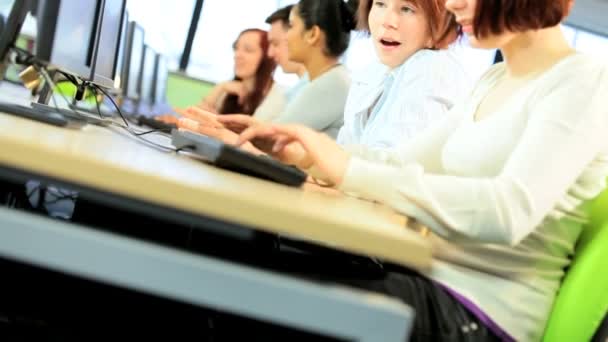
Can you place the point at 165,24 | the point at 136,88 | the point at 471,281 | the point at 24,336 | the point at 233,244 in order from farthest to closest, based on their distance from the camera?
the point at 165,24 < the point at 136,88 < the point at 471,281 < the point at 233,244 < the point at 24,336

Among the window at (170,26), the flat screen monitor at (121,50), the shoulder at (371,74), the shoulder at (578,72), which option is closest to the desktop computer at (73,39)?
the flat screen monitor at (121,50)

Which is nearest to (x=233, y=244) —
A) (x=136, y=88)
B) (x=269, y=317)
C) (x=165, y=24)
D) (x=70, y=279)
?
(x=70, y=279)

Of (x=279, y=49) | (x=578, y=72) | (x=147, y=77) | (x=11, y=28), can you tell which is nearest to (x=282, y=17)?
(x=279, y=49)

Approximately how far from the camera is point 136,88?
5.16 m

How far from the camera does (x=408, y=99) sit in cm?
204

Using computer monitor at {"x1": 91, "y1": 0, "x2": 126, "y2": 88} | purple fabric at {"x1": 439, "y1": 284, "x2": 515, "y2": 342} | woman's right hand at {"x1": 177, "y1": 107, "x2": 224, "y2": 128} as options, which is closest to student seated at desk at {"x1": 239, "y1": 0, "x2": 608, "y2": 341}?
purple fabric at {"x1": 439, "y1": 284, "x2": 515, "y2": 342}

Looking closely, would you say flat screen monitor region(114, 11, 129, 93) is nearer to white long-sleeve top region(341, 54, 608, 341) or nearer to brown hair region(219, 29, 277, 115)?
brown hair region(219, 29, 277, 115)

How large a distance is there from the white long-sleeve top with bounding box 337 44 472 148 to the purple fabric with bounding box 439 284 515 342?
0.88 meters

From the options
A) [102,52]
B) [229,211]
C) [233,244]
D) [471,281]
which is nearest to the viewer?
[229,211]

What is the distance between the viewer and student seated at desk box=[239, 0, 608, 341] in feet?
3.11

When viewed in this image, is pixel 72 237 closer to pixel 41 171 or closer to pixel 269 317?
pixel 41 171

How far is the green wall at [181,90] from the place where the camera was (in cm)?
772

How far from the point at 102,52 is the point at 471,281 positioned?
66.1 inches

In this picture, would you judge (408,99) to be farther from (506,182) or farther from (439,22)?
(506,182)
